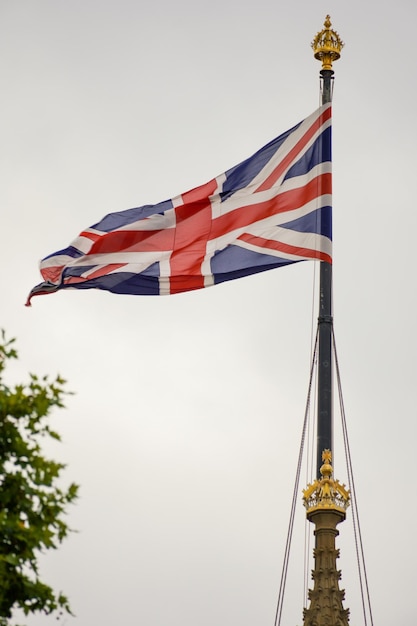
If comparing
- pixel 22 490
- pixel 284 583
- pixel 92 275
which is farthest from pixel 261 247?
pixel 22 490

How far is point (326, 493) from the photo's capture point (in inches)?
1747

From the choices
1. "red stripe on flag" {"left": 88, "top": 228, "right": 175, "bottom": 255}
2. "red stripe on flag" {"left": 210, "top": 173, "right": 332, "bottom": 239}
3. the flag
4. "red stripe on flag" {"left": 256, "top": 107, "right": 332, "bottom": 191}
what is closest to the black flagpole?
the flag

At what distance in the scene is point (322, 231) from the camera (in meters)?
49.3

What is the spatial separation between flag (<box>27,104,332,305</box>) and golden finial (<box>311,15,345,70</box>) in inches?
81.8

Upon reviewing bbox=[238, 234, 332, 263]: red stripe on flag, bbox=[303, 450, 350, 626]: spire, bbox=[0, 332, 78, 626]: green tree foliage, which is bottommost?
bbox=[0, 332, 78, 626]: green tree foliage

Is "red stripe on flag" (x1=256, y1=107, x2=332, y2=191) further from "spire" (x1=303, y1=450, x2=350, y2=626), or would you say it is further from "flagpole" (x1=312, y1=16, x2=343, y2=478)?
"spire" (x1=303, y1=450, x2=350, y2=626)

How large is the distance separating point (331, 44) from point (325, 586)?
1835 centimetres

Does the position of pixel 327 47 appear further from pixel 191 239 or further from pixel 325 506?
pixel 325 506

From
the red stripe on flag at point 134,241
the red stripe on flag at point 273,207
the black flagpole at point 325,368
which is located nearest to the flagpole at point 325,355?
the black flagpole at point 325,368

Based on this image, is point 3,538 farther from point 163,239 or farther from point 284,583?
point 163,239

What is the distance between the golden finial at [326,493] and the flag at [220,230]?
294 inches

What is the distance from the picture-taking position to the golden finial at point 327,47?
53062 mm

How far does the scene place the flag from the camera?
5050 centimetres

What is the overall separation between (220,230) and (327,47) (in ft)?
22.1
